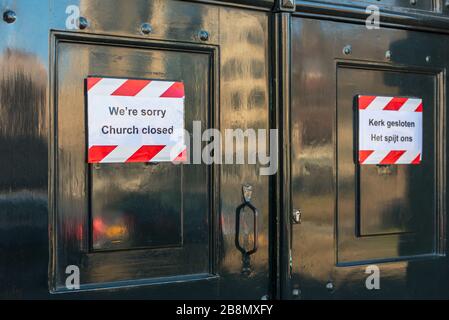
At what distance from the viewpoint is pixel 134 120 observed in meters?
2.01

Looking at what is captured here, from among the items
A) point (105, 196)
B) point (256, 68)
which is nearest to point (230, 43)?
point (256, 68)

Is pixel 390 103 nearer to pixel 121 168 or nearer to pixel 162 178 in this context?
pixel 162 178

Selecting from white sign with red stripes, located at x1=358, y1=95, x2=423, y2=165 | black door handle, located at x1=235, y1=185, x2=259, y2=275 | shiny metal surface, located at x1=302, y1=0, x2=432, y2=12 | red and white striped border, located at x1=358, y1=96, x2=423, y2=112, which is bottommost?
black door handle, located at x1=235, y1=185, x2=259, y2=275

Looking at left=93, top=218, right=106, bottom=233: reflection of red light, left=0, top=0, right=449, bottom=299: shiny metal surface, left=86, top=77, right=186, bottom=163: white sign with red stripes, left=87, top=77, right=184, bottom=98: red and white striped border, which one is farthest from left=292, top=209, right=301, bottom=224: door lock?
left=93, top=218, right=106, bottom=233: reflection of red light

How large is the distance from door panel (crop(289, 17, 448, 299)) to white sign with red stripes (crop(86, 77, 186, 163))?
0.46 metres

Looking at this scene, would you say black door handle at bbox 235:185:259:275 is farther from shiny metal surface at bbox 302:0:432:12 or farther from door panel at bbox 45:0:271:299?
shiny metal surface at bbox 302:0:432:12

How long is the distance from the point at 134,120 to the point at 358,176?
0.94m

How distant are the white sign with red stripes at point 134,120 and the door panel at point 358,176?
1.49 ft

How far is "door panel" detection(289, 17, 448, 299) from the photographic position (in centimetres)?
228

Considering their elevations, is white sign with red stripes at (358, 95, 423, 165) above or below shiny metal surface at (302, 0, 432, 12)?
below

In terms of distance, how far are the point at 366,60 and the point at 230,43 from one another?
23.4 inches

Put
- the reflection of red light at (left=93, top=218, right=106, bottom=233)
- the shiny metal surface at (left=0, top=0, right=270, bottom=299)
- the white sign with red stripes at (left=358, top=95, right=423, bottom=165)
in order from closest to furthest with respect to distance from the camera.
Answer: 1. the shiny metal surface at (left=0, top=0, right=270, bottom=299)
2. the reflection of red light at (left=93, top=218, right=106, bottom=233)
3. the white sign with red stripes at (left=358, top=95, right=423, bottom=165)
